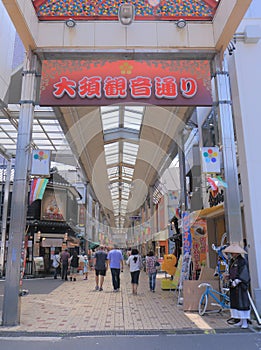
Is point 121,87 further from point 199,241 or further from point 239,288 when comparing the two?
point 199,241

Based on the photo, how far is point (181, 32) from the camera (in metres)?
6.50

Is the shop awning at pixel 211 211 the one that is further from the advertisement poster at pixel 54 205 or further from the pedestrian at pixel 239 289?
the advertisement poster at pixel 54 205

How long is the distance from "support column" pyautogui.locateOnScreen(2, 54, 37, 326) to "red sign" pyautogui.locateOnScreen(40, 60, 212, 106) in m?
0.29

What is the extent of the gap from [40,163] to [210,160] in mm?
3251

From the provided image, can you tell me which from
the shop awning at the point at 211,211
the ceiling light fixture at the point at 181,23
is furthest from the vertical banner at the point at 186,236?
the ceiling light fixture at the point at 181,23

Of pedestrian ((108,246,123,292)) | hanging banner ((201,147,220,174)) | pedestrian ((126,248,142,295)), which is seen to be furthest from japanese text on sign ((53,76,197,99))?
pedestrian ((108,246,123,292))

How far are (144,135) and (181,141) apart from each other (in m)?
2.05

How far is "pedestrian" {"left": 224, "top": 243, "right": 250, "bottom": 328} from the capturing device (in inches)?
200

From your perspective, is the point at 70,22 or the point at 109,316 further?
the point at 70,22

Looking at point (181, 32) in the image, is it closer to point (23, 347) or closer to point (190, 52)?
point (190, 52)

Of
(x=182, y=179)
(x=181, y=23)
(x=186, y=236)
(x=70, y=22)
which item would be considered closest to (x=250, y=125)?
(x=181, y=23)

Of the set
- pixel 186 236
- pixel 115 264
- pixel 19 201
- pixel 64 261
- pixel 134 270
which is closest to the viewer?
pixel 19 201

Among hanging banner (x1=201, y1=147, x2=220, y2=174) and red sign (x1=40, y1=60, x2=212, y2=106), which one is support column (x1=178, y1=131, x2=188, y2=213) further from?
red sign (x1=40, y1=60, x2=212, y2=106)

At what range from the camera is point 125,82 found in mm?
6488
